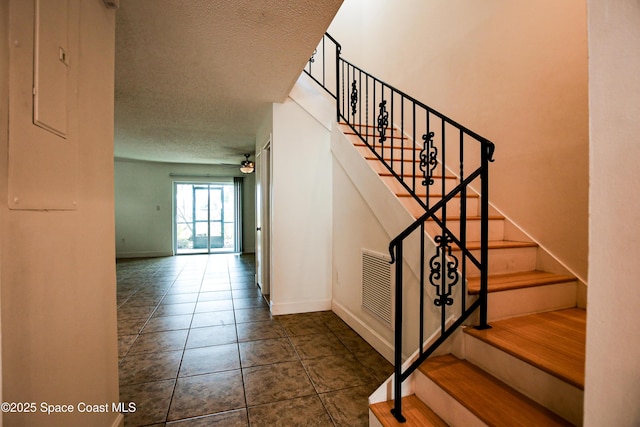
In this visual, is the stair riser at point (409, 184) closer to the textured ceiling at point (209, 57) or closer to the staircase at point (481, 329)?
the staircase at point (481, 329)

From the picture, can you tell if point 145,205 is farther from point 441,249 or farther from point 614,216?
point 614,216

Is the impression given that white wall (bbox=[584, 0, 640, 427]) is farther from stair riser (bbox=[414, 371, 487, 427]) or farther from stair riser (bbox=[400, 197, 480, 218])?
stair riser (bbox=[400, 197, 480, 218])

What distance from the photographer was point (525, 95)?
224 cm

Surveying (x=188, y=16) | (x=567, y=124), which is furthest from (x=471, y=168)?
(x=188, y=16)

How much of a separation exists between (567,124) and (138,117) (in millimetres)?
4873

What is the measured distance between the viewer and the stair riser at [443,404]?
125 cm

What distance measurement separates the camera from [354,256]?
3.09m

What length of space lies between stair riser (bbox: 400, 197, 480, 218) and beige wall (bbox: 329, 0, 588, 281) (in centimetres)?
16

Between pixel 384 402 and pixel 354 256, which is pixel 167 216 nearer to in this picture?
pixel 354 256

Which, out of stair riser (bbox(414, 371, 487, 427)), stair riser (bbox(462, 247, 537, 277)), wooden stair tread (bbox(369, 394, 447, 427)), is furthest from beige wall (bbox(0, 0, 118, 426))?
stair riser (bbox(462, 247, 537, 277))

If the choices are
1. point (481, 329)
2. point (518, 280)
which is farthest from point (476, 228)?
point (481, 329)

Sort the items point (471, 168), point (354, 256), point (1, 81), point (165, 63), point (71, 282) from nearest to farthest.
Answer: point (1, 81), point (71, 282), point (165, 63), point (471, 168), point (354, 256)

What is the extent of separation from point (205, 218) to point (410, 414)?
844 centimetres

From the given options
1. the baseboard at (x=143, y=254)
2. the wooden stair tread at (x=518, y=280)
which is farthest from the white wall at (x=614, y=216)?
the baseboard at (x=143, y=254)
